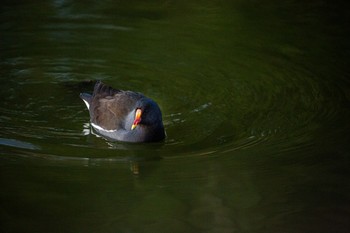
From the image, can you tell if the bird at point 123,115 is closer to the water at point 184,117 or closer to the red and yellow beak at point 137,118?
the red and yellow beak at point 137,118

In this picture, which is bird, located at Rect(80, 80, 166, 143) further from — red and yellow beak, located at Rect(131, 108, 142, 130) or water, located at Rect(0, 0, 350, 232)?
water, located at Rect(0, 0, 350, 232)

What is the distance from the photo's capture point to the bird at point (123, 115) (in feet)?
28.0

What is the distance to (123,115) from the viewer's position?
29.6ft

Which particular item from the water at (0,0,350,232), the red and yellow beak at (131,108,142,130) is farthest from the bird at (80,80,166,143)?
the water at (0,0,350,232)

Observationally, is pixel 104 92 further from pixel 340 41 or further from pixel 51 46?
pixel 340 41

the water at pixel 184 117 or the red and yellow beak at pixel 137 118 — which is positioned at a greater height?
the red and yellow beak at pixel 137 118

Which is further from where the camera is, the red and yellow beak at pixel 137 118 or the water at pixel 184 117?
the red and yellow beak at pixel 137 118

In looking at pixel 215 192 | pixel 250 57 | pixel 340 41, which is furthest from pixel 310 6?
pixel 215 192

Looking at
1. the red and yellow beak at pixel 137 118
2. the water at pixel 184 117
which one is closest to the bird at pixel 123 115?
the red and yellow beak at pixel 137 118

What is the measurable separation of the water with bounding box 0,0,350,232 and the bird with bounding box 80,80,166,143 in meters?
0.14

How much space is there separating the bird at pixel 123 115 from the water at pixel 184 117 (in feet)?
0.47

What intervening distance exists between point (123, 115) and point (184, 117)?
2.44 feet

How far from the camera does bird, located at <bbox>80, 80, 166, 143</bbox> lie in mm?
8531

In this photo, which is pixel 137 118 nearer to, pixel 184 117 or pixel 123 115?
pixel 123 115
